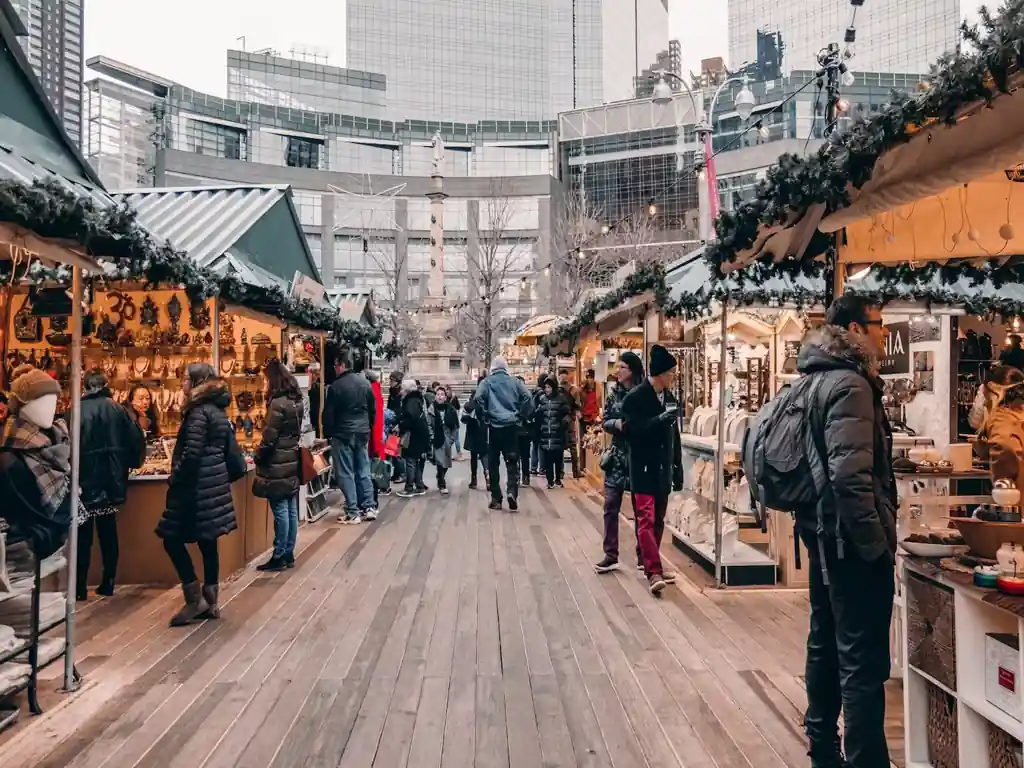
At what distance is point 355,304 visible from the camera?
1316cm

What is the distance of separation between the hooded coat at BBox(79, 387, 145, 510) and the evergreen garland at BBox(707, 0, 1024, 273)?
4150 millimetres

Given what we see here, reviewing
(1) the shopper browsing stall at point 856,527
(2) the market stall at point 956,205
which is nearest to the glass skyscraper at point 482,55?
(2) the market stall at point 956,205

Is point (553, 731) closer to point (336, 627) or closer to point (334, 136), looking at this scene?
point (336, 627)

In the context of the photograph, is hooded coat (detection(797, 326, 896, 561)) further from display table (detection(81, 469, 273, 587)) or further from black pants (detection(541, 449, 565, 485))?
black pants (detection(541, 449, 565, 485))

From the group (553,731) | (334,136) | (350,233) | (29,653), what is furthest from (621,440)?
(334,136)

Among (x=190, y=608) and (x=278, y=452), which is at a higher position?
(x=278, y=452)

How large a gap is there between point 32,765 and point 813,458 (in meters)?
3.23

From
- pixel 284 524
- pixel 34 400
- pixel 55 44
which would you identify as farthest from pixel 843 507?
pixel 55 44

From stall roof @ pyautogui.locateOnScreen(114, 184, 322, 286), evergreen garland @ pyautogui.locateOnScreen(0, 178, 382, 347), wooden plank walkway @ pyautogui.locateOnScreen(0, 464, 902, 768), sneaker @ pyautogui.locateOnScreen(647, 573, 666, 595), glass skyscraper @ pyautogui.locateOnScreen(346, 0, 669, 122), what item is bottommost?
wooden plank walkway @ pyautogui.locateOnScreen(0, 464, 902, 768)

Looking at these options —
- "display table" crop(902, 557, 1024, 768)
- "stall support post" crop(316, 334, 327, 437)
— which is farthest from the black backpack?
"stall support post" crop(316, 334, 327, 437)

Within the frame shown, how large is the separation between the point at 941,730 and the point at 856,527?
3.10ft

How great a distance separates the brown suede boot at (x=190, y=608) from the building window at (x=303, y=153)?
51.2 metres

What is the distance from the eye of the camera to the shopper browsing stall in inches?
104

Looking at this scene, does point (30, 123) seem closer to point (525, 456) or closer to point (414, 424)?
point (414, 424)
